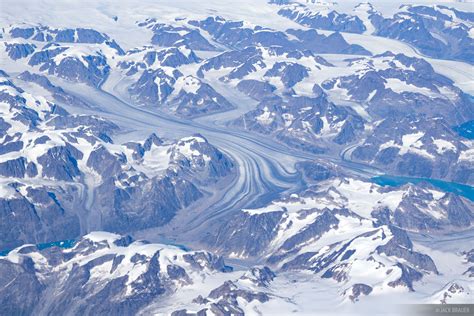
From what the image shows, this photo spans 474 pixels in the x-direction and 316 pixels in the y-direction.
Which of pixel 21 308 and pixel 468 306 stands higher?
pixel 468 306

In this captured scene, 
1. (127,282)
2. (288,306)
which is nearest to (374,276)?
(288,306)

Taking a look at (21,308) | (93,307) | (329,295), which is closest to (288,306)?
(329,295)

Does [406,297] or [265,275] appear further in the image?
[265,275]

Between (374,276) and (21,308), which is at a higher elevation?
(374,276)

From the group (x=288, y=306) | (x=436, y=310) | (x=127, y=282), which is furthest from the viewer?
(x=127, y=282)

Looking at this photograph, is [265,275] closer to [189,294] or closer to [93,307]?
[189,294]

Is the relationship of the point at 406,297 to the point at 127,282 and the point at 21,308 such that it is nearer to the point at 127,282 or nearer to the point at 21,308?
the point at 127,282

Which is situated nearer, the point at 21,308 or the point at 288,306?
the point at 288,306

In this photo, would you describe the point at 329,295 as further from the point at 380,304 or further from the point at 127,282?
the point at 127,282

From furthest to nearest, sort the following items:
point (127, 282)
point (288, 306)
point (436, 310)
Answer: point (127, 282) < point (288, 306) < point (436, 310)
